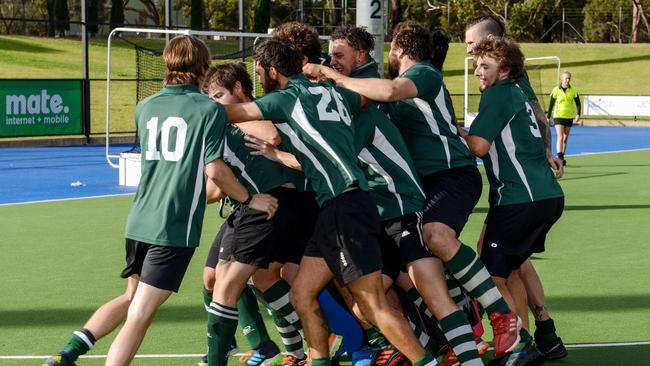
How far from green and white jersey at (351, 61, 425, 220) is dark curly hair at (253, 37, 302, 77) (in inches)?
19.6

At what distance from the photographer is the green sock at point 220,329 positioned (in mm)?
6324

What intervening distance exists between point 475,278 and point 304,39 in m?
1.71

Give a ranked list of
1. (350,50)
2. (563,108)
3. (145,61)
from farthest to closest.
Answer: (563,108) → (145,61) → (350,50)

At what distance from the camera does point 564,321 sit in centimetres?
825

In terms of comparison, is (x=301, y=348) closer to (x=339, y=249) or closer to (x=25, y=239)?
(x=339, y=249)

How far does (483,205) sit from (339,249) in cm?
1005

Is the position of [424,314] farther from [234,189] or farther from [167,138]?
[167,138]

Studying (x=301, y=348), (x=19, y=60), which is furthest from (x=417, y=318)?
(x=19, y=60)

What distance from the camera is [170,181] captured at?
5.84 meters

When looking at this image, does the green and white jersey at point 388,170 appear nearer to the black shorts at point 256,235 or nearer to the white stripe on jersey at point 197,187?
the black shorts at point 256,235

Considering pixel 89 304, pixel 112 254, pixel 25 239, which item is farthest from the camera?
pixel 25 239

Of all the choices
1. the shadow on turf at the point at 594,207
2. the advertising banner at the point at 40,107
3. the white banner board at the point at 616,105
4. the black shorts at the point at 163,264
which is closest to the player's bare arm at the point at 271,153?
the black shorts at the point at 163,264

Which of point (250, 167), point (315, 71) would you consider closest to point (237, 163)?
point (250, 167)

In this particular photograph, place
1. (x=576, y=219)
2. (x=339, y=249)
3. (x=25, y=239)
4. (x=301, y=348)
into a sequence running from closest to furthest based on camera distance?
(x=339, y=249) < (x=301, y=348) < (x=25, y=239) < (x=576, y=219)
